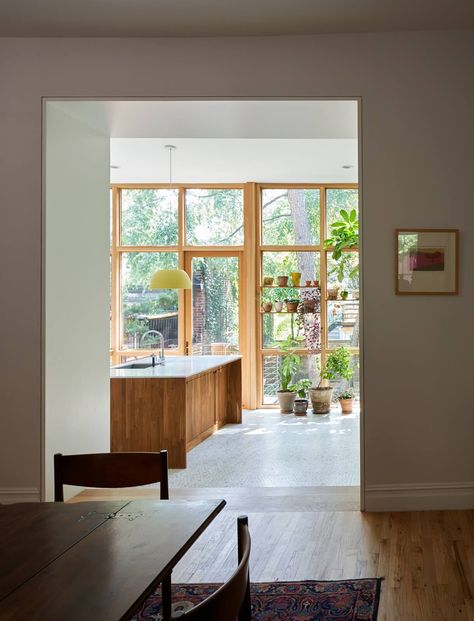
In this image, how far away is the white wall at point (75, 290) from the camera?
3.94 metres

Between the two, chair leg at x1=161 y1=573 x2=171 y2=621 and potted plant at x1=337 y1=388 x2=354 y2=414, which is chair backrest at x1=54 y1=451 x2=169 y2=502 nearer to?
chair leg at x1=161 y1=573 x2=171 y2=621

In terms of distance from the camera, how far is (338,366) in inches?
320

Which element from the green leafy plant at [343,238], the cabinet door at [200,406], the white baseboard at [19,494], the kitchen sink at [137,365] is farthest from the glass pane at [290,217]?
the white baseboard at [19,494]

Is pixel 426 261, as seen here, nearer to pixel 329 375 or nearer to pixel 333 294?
pixel 329 375

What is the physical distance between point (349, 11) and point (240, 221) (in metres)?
5.10

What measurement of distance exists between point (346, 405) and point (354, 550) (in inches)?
198

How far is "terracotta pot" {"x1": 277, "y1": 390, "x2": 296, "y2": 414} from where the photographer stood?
818 cm

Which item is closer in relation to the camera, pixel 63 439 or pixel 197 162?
pixel 63 439

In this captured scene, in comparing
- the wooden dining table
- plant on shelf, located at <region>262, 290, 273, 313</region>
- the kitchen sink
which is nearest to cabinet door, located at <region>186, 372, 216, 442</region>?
the kitchen sink

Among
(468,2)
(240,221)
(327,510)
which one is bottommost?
(327,510)

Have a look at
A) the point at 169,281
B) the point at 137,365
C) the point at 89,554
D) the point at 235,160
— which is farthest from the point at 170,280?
the point at 89,554

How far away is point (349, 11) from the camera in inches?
138

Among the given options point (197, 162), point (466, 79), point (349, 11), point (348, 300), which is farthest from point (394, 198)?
point (348, 300)

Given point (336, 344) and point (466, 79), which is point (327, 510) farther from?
point (336, 344)
